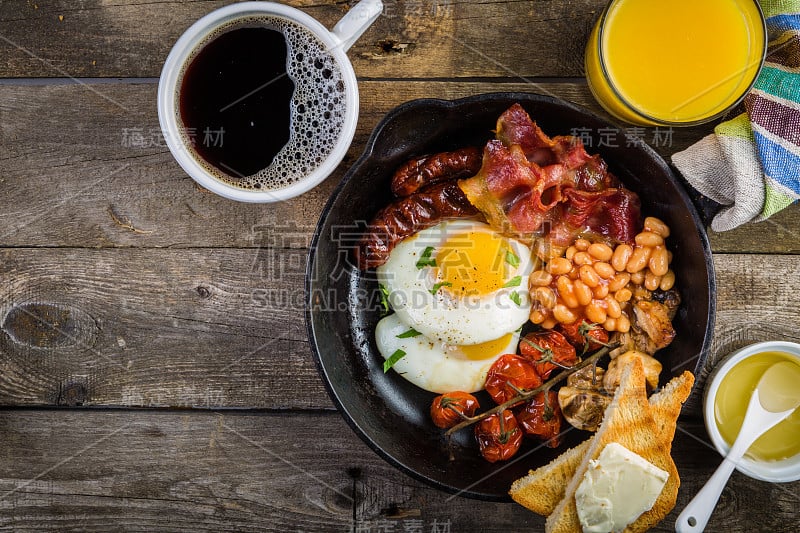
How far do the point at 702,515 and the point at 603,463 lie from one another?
352 mm

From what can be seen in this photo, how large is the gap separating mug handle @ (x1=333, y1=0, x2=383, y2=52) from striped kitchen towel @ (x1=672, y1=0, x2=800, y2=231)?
957mm

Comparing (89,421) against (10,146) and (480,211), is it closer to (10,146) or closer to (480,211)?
(10,146)

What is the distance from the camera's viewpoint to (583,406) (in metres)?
1.68

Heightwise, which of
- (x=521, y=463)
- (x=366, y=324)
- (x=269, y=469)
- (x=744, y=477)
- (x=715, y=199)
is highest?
(x=715, y=199)

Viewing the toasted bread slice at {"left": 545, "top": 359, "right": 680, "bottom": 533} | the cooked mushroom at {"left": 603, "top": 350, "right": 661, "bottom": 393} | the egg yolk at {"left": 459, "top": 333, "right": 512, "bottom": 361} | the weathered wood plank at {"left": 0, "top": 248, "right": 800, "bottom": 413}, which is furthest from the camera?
the weathered wood plank at {"left": 0, "top": 248, "right": 800, "bottom": 413}

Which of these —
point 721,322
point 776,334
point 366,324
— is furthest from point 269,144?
point 776,334

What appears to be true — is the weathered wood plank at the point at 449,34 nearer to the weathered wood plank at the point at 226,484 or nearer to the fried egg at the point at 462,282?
the fried egg at the point at 462,282

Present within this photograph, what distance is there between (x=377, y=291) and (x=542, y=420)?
617 mm

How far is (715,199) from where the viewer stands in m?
1.69

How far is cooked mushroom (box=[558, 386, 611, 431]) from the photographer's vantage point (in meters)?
1.67

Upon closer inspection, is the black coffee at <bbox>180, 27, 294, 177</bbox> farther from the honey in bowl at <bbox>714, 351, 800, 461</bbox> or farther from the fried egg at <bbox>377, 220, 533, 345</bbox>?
the honey in bowl at <bbox>714, 351, 800, 461</bbox>

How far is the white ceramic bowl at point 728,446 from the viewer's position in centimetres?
169

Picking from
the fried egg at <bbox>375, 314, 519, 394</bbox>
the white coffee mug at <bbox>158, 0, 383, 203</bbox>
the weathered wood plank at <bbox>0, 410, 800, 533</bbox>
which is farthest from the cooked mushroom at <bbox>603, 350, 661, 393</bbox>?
the white coffee mug at <bbox>158, 0, 383, 203</bbox>

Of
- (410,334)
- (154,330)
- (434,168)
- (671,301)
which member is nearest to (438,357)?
(410,334)
